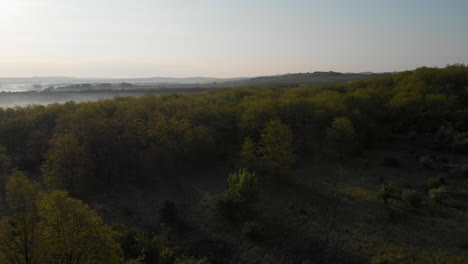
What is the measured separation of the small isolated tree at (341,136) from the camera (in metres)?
34.8

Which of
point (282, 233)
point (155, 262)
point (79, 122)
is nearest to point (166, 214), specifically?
point (155, 262)

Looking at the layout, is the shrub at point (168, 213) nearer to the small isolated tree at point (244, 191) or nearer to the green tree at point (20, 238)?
the small isolated tree at point (244, 191)

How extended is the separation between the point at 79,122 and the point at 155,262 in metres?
26.9

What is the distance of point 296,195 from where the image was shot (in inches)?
1171

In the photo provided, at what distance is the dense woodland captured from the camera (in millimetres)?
17578

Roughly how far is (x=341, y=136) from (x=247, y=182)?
16.4 meters

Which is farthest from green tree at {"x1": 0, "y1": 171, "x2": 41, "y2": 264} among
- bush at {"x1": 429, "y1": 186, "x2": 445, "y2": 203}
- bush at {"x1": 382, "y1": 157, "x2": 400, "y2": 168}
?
bush at {"x1": 382, "y1": 157, "x2": 400, "y2": 168}

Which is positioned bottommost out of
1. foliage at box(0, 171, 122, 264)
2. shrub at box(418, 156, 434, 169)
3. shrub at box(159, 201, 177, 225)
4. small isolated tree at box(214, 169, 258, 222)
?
shrub at box(159, 201, 177, 225)

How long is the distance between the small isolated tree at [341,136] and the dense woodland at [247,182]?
0.68 ft

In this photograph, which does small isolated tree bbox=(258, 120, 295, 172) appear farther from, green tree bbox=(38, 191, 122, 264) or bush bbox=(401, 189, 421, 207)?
green tree bbox=(38, 191, 122, 264)

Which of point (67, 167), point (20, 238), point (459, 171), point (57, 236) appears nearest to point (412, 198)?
point (459, 171)

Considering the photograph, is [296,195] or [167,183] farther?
[167,183]

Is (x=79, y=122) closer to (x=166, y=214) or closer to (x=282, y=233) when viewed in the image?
(x=166, y=214)

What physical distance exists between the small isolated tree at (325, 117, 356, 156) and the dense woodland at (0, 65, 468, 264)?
208mm
